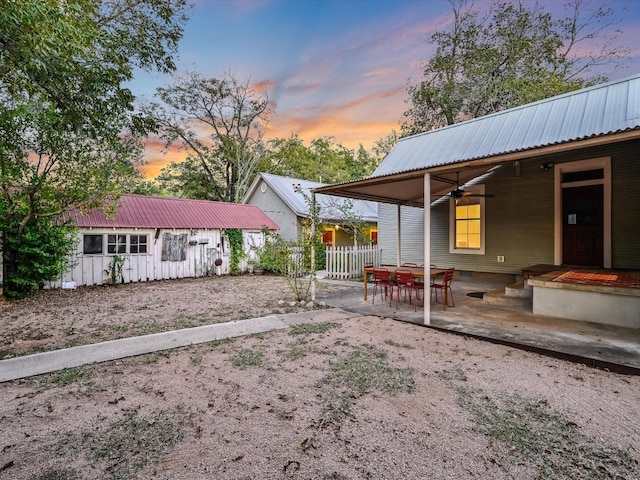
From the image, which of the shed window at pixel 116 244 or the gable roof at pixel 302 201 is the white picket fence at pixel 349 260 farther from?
the shed window at pixel 116 244

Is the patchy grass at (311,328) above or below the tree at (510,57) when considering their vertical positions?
below

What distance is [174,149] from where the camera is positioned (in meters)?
25.8

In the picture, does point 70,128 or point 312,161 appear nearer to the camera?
point 70,128

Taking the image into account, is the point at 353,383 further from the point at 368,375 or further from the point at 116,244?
the point at 116,244

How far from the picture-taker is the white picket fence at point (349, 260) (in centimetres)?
1211

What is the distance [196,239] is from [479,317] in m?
10.9

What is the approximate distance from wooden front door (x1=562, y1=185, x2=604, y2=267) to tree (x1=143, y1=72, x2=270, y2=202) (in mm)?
22629

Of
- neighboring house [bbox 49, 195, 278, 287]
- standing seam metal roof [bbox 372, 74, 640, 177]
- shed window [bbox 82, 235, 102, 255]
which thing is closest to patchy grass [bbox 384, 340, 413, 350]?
standing seam metal roof [bbox 372, 74, 640, 177]

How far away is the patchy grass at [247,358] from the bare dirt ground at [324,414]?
0.04 meters

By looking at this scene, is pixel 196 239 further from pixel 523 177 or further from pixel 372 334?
pixel 523 177

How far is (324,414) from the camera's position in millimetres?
2891

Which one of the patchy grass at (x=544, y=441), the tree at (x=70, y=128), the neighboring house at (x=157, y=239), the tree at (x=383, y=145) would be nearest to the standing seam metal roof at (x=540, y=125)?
the patchy grass at (x=544, y=441)

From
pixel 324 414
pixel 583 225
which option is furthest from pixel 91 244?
pixel 583 225

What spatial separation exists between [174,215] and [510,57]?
18.1 meters
